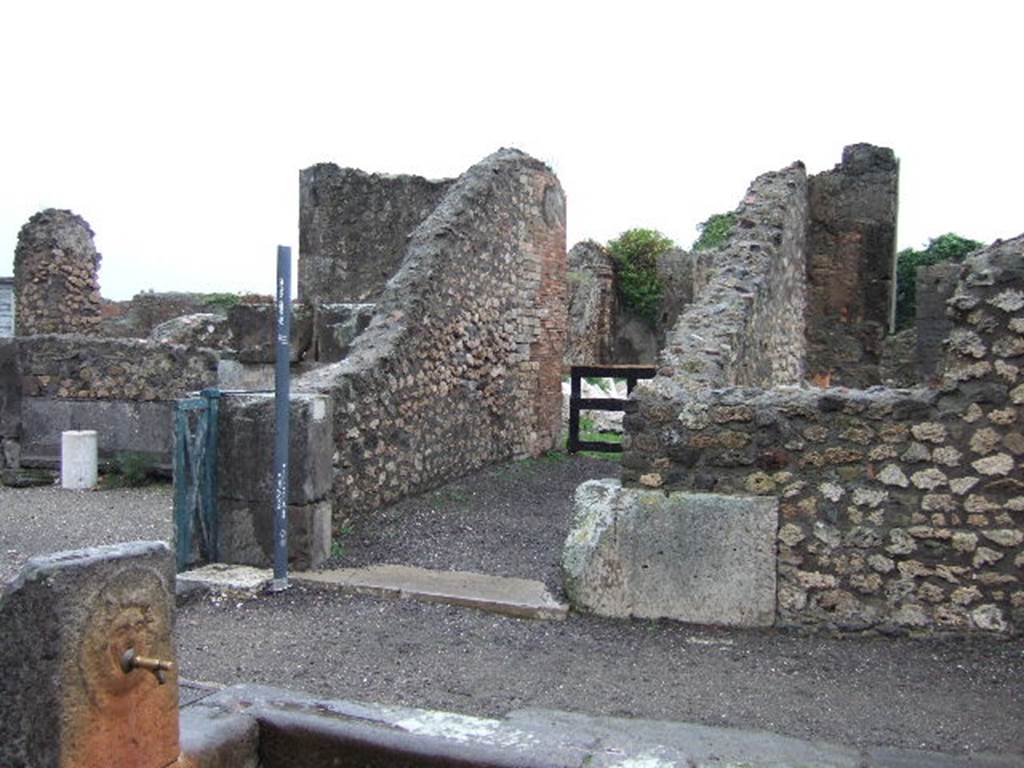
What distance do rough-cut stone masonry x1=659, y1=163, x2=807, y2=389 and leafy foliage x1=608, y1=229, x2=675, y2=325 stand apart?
504 inches

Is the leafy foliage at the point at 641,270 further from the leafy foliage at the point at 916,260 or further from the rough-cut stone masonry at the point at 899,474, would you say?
the rough-cut stone masonry at the point at 899,474

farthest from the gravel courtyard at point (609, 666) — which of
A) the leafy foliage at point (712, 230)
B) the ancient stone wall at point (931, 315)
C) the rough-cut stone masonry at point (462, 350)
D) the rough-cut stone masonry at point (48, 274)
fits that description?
the leafy foliage at point (712, 230)

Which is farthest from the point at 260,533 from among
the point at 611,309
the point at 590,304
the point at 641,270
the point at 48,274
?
the point at 641,270

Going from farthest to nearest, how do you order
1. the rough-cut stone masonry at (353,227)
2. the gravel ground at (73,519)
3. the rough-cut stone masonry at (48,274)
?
1. the rough-cut stone masonry at (48,274)
2. the rough-cut stone masonry at (353,227)
3. the gravel ground at (73,519)

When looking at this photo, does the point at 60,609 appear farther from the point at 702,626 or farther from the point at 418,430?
the point at 418,430

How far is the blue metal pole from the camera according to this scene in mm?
6453

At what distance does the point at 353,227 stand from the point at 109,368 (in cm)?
352

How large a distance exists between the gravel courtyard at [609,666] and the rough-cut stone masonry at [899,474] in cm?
24

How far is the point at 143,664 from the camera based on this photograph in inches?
107

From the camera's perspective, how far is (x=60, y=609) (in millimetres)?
2598

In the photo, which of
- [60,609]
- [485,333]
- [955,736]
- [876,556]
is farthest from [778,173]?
[60,609]

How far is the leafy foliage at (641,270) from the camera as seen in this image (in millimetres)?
22312

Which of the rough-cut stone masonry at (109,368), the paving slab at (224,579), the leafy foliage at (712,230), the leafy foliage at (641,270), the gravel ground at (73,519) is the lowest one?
the gravel ground at (73,519)

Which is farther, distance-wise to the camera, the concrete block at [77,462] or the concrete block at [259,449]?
the concrete block at [77,462]
